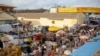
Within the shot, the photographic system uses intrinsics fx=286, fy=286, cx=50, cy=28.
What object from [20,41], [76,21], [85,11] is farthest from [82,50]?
[85,11]

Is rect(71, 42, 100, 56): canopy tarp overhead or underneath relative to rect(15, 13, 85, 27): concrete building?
overhead

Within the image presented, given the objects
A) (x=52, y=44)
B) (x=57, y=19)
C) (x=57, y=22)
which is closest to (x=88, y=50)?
(x=52, y=44)

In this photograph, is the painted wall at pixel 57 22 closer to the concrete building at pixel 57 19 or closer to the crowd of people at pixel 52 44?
the concrete building at pixel 57 19

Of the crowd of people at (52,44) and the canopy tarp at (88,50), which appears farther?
the crowd of people at (52,44)

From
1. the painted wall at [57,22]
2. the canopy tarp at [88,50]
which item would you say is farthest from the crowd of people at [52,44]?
the painted wall at [57,22]

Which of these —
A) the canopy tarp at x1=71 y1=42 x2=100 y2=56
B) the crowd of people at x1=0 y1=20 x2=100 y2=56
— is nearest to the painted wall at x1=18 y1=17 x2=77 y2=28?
the crowd of people at x1=0 y1=20 x2=100 y2=56

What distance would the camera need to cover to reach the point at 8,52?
238 inches

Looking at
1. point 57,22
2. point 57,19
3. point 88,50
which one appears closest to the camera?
point 88,50

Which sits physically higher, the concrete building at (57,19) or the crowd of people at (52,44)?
the crowd of people at (52,44)

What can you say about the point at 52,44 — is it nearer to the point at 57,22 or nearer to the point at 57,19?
the point at 57,22

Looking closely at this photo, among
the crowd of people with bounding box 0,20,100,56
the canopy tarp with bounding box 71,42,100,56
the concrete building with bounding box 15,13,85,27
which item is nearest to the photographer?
the canopy tarp with bounding box 71,42,100,56

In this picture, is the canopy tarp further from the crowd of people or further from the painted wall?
the painted wall

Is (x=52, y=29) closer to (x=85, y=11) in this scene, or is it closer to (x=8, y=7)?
(x=85, y=11)

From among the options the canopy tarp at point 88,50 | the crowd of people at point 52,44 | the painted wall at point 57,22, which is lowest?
the painted wall at point 57,22
